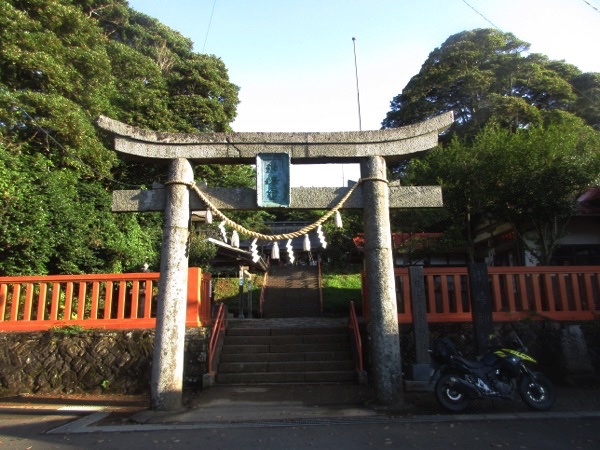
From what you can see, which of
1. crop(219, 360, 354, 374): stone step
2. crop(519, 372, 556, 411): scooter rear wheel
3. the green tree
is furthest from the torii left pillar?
the green tree

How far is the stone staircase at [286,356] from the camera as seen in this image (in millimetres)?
9516

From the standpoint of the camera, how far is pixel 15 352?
30.5 feet

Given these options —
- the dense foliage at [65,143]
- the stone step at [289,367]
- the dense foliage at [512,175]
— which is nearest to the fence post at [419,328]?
the stone step at [289,367]

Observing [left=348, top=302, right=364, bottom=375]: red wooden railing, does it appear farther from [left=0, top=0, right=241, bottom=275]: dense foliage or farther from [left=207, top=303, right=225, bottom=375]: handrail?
[left=0, top=0, right=241, bottom=275]: dense foliage

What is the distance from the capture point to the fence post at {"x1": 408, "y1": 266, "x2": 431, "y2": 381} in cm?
853

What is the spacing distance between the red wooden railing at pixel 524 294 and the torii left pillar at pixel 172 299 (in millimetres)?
4765

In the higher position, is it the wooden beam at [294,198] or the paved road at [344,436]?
the wooden beam at [294,198]

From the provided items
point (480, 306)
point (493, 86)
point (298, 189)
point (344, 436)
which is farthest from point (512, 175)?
point (493, 86)

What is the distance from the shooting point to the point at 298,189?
7.95 metres

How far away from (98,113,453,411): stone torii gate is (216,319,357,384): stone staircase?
239 centimetres

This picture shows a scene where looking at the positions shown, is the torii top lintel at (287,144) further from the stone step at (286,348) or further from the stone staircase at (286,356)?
the stone step at (286,348)

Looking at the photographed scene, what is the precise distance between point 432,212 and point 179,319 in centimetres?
801

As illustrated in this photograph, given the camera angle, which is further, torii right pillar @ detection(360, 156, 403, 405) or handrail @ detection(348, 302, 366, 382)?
handrail @ detection(348, 302, 366, 382)

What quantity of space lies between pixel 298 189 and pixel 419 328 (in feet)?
12.3
